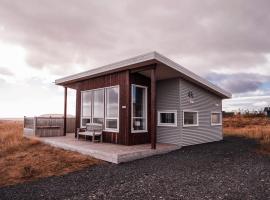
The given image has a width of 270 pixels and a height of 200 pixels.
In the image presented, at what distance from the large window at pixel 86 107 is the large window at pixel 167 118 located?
347 cm

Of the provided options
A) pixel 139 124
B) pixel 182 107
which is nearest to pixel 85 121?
pixel 139 124

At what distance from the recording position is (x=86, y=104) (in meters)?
10.8

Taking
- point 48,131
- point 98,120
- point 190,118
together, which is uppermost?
point 190,118

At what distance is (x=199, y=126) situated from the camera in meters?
10.6

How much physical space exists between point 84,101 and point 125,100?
3.32 m

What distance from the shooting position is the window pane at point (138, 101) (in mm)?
8922

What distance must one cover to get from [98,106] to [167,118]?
10.9 feet

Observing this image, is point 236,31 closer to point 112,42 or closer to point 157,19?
point 157,19

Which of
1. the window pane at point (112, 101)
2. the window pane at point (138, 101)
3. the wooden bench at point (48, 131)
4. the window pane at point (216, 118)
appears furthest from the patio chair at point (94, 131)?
the window pane at point (216, 118)

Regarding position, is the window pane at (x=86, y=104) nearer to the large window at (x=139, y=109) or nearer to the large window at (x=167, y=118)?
the large window at (x=139, y=109)

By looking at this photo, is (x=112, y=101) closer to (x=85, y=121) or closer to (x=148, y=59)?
(x=85, y=121)

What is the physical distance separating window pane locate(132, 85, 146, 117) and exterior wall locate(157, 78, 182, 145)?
1.14m

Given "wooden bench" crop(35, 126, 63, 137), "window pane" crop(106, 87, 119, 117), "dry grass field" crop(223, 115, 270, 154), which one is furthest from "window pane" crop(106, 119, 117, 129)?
"dry grass field" crop(223, 115, 270, 154)

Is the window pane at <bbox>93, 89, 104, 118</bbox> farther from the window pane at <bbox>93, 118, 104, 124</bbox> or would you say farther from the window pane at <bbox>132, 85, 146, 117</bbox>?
the window pane at <bbox>132, 85, 146, 117</bbox>
